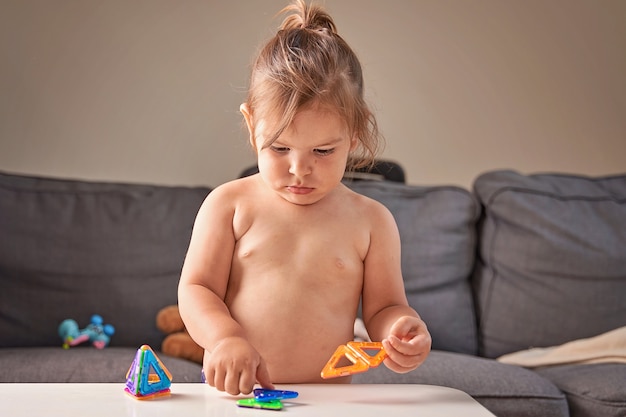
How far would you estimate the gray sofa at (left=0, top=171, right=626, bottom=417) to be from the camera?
2.30 metres

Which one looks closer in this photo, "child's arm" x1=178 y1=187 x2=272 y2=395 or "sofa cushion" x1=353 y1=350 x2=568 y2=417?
"child's arm" x1=178 y1=187 x2=272 y2=395

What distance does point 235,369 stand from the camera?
0.93m

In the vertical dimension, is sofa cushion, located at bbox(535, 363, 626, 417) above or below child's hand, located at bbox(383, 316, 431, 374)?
below

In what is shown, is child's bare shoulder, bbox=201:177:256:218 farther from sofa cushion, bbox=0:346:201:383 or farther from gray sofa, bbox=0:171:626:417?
gray sofa, bbox=0:171:626:417

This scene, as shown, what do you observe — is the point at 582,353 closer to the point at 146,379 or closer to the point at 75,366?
the point at 75,366

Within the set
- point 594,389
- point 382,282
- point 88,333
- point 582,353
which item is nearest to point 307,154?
point 382,282

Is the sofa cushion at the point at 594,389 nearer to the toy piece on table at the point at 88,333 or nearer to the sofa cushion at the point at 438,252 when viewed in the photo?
the sofa cushion at the point at 438,252

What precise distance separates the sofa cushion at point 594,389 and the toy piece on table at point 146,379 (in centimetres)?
127

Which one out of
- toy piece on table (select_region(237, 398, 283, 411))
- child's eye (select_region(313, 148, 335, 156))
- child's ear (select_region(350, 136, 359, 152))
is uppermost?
child's ear (select_region(350, 136, 359, 152))

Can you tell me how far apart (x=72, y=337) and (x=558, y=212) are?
138 cm

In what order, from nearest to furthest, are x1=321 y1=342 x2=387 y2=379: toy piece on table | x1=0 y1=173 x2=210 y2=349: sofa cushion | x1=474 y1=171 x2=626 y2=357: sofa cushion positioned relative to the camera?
1. x1=321 y1=342 x2=387 y2=379: toy piece on table
2. x1=0 y1=173 x2=210 y2=349: sofa cushion
3. x1=474 y1=171 x2=626 y2=357: sofa cushion

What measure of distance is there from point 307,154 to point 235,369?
32 centimetres

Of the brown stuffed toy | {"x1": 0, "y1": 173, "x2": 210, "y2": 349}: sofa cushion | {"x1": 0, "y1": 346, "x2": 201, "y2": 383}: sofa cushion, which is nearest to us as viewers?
{"x1": 0, "y1": 346, "x2": 201, "y2": 383}: sofa cushion

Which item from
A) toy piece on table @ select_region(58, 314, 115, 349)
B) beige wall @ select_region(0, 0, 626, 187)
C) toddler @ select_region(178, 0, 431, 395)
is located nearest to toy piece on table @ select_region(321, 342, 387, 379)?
toddler @ select_region(178, 0, 431, 395)
